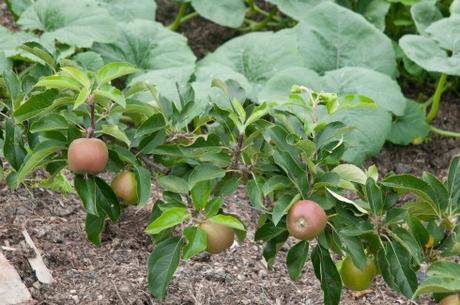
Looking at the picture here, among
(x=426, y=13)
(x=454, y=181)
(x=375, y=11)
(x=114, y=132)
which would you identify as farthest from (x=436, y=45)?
(x=114, y=132)

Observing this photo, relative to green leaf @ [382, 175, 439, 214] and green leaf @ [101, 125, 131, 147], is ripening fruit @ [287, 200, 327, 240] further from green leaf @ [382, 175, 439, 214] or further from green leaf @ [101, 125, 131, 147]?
green leaf @ [101, 125, 131, 147]

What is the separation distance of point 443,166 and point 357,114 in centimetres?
47

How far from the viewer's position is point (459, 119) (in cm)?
368

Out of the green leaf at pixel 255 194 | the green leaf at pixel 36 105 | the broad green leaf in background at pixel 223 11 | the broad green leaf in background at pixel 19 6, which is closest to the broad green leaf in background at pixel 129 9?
the broad green leaf in background at pixel 223 11

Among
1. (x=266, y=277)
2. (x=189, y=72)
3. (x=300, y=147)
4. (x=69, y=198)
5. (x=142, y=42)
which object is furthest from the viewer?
(x=142, y=42)

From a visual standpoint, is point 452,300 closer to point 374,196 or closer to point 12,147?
point 374,196

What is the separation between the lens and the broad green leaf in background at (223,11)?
12.4 ft

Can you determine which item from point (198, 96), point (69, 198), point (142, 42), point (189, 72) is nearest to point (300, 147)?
point (69, 198)

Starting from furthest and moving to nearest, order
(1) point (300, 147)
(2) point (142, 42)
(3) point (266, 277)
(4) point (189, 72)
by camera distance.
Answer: (2) point (142, 42)
(4) point (189, 72)
(3) point (266, 277)
(1) point (300, 147)

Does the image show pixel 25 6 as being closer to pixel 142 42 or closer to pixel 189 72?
pixel 142 42

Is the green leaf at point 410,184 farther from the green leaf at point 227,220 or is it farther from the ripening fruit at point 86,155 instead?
the ripening fruit at point 86,155

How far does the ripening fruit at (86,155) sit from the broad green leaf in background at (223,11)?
2221mm

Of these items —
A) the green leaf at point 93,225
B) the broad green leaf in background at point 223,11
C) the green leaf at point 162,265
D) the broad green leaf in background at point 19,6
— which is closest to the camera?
the green leaf at point 162,265

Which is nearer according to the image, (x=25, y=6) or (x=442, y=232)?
(x=442, y=232)
